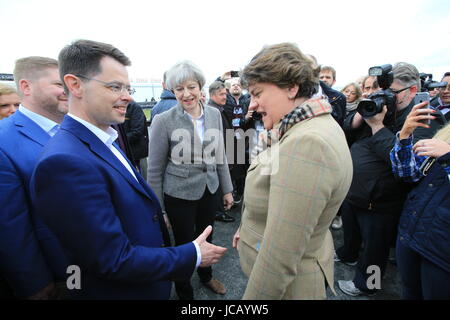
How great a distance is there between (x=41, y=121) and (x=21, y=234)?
781 millimetres

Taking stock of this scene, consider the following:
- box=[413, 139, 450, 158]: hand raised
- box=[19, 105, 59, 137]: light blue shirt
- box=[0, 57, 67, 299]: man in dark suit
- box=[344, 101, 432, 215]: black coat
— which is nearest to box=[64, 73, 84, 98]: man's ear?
box=[0, 57, 67, 299]: man in dark suit

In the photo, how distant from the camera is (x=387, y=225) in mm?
2023

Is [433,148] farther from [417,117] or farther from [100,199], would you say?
[100,199]

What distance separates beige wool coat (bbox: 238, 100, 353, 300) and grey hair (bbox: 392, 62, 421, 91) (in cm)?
134

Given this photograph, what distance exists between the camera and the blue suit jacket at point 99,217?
2.80 ft

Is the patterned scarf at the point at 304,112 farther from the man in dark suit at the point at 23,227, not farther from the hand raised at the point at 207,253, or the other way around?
the man in dark suit at the point at 23,227

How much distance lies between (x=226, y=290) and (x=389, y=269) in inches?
75.9

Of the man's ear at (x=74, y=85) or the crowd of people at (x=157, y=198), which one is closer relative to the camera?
the crowd of people at (x=157, y=198)

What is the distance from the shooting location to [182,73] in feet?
6.37

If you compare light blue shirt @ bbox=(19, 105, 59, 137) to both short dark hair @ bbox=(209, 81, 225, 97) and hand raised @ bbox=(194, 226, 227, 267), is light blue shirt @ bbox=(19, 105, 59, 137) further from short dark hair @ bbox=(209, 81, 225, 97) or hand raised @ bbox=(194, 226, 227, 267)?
short dark hair @ bbox=(209, 81, 225, 97)

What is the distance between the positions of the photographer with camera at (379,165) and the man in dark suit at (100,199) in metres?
1.55

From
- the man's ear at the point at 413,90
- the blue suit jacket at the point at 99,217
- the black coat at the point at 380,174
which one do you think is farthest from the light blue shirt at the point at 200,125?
the man's ear at the point at 413,90
